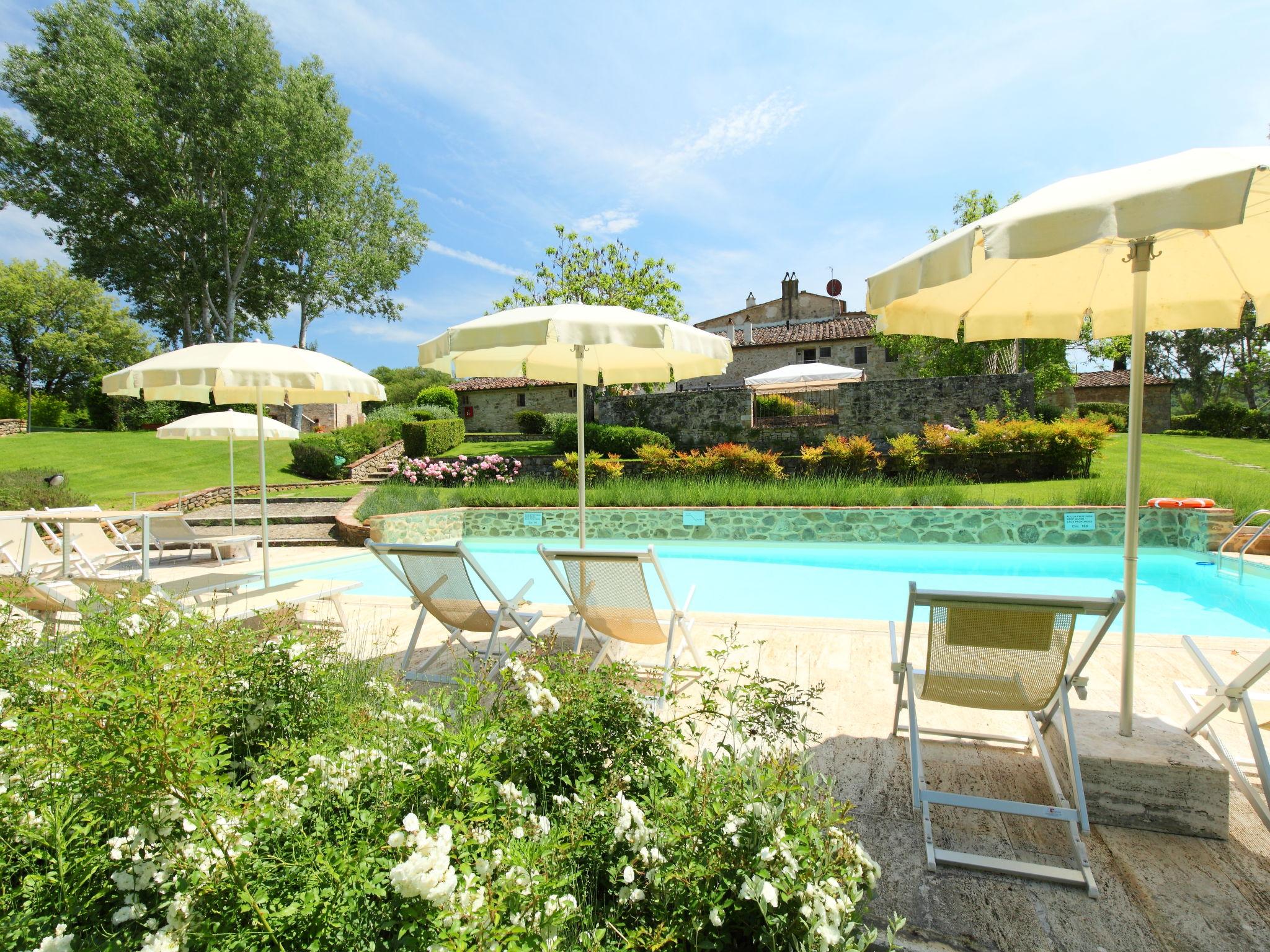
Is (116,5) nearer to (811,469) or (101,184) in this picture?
(101,184)

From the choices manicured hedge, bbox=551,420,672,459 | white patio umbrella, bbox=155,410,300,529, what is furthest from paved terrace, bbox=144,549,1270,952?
manicured hedge, bbox=551,420,672,459

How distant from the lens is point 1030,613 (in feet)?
8.19

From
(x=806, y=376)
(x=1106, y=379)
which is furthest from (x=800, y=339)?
(x=1106, y=379)

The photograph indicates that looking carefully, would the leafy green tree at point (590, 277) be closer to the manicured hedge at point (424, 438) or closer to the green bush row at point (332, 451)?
the manicured hedge at point (424, 438)

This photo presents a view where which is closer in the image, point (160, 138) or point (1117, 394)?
point (160, 138)

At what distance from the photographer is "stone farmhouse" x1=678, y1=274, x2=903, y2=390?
104ft

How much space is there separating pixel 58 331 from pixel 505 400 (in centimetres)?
2473

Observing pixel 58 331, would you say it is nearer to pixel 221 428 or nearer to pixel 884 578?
pixel 221 428

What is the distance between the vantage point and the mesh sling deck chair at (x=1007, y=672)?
2289mm

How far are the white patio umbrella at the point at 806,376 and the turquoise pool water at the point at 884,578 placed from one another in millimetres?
11160

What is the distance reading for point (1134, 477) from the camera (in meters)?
2.64

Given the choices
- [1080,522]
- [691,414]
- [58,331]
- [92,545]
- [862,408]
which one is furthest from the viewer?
[58,331]

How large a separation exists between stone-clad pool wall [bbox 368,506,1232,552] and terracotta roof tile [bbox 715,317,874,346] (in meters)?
20.4

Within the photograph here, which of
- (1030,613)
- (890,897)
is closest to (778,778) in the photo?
(890,897)
